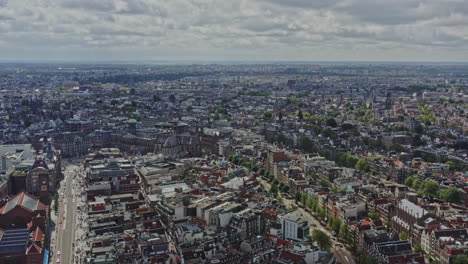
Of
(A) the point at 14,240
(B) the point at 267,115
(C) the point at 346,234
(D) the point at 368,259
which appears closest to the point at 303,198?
(C) the point at 346,234

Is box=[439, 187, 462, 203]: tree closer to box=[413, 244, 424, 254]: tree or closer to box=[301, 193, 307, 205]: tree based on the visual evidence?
box=[301, 193, 307, 205]: tree

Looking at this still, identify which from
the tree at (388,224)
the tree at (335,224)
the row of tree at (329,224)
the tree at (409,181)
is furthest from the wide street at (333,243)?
the tree at (409,181)

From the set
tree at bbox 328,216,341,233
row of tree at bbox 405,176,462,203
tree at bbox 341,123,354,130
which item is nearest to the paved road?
tree at bbox 328,216,341,233

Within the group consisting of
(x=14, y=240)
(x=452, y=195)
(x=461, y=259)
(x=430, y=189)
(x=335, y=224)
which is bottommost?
(x=430, y=189)

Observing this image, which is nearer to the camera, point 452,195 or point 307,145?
point 452,195

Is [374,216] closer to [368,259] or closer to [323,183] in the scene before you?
[368,259]

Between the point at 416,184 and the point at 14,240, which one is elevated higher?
→ the point at 14,240

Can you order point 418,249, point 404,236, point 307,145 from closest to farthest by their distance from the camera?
point 418,249 → point 404,236 → point 307,145

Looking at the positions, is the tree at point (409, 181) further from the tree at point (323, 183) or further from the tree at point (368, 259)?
the tree at point (368, 259)

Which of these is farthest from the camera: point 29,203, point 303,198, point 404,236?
point 303,198

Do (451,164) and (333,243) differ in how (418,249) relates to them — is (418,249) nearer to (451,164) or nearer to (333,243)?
(333,243)
